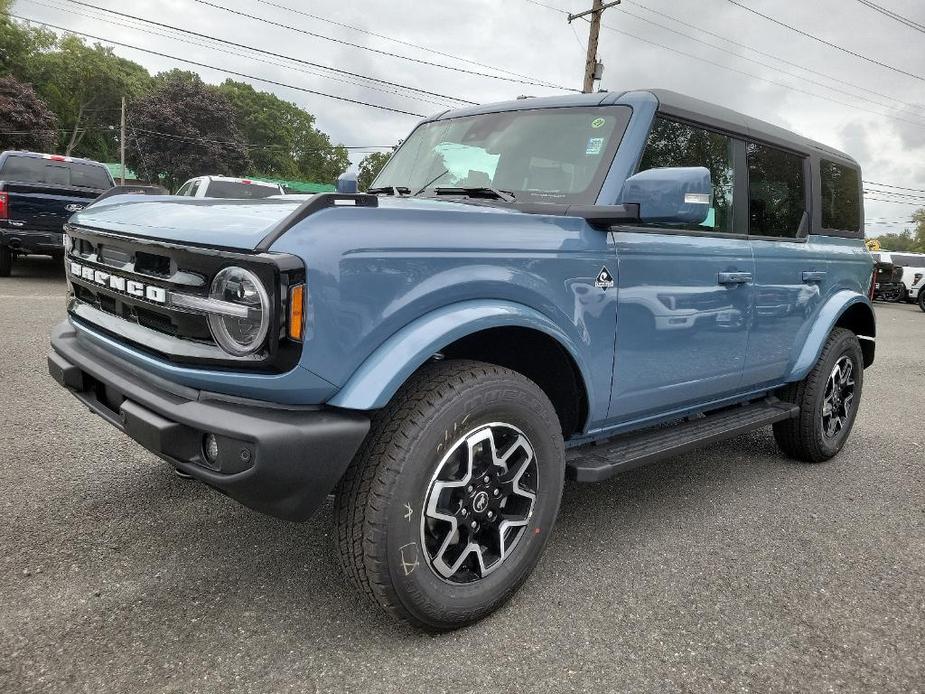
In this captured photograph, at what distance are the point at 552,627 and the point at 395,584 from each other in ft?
2.00

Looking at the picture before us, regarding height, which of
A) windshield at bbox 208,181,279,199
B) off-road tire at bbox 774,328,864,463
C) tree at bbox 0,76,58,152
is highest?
tree at bbox 0,76,58,152

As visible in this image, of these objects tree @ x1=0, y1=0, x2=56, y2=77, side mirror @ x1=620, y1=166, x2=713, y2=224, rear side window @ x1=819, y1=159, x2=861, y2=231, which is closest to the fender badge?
side mirror @ x1=620, y1=166, x2=713, y2=224

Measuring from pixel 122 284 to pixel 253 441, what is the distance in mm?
859

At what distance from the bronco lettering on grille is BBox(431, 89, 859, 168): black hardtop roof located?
Result: 1.88 meters

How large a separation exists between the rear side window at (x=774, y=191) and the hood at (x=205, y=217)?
1741 millimetres

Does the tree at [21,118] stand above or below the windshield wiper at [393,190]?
above

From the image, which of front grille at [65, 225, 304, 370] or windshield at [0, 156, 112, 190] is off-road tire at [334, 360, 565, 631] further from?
windshield at [0, 156, 112, 190]

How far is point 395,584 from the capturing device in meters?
1.95

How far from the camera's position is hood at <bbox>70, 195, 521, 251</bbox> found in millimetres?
1814

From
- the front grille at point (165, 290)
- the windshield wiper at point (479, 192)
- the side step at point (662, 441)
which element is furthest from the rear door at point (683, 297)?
the front grille at point (165, 290)

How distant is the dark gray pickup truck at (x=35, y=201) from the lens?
979cm

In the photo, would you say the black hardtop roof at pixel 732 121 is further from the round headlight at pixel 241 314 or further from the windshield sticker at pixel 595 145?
the round headlight at pixel 241 314

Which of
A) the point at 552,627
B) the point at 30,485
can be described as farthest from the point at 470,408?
the point at 30,485

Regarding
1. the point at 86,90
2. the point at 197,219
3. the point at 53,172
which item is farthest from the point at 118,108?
the point at 197,219
